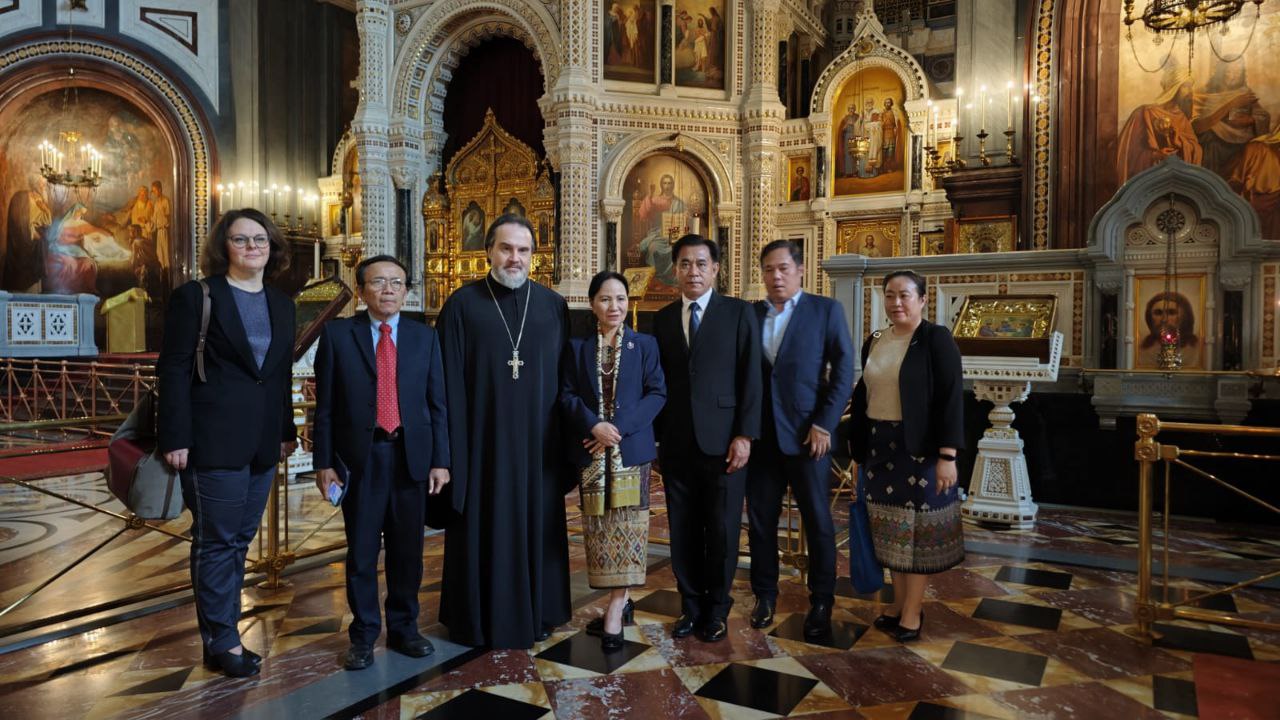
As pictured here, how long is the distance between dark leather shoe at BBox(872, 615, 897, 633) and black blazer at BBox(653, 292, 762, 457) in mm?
1097

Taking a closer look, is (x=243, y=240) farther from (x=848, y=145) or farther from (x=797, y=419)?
(x=848, y=145)

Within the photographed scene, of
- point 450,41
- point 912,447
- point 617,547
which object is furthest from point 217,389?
point 450,41

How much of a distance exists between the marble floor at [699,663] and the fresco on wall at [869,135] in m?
10.8

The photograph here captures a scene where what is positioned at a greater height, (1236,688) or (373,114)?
(373,114)

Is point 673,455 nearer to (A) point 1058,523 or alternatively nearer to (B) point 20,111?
(A) point 1058,523

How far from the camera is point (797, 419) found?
3494 millimetres

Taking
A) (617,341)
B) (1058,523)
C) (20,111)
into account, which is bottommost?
(1058,523)

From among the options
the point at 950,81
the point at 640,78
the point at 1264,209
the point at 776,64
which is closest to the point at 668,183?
the point at 640,78

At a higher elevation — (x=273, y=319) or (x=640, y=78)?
(x=640, y=78)

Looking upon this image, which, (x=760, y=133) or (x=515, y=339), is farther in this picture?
(x=760, y=133)

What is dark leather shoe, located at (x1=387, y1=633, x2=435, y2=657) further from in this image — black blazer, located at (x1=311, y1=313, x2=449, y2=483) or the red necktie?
the red necktie

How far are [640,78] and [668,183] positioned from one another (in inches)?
79.3

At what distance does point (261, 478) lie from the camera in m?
3.13

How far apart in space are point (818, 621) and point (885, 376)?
44.5 inches
